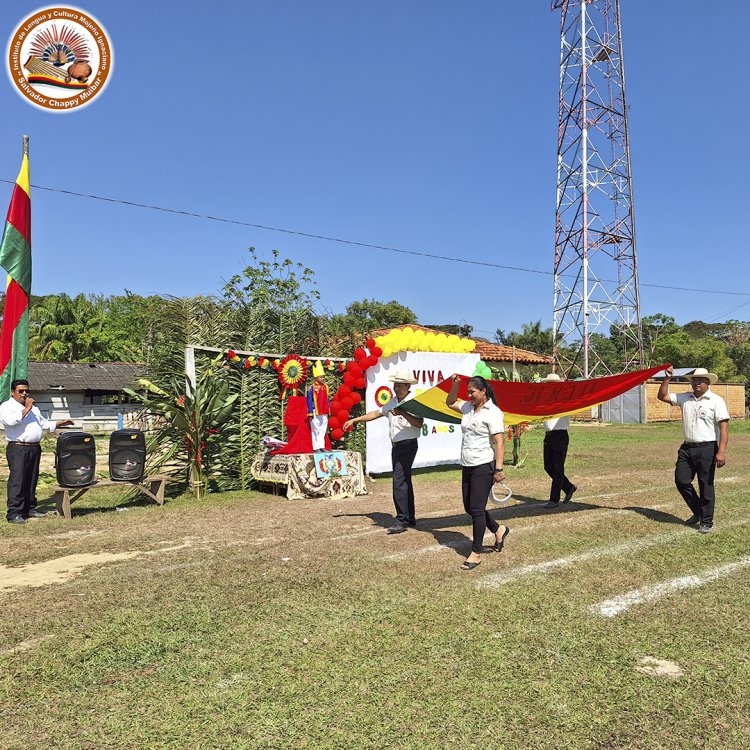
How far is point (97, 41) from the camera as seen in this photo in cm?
1202

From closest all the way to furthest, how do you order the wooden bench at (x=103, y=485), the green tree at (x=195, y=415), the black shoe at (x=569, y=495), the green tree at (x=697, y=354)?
1. the wooden bench at (x=103, y=485)
2. the black shoe at (x=569, y=495)
3. the green tree at (x=195, y=415)
4. the green tree at (x=697, y=354)

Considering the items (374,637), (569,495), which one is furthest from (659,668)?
(569,495)

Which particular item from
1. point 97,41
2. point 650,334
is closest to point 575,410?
point 97,41

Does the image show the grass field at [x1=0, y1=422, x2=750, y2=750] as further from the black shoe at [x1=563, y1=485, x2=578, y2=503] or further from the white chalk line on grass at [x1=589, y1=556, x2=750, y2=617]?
the black shoe at [x1=563, y1=485, x2=578, y2=503]

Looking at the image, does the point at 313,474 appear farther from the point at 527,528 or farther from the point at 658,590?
the point at 658,590

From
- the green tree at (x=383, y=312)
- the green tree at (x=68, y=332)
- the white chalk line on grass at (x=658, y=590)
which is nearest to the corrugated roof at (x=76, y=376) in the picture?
the green tree at (x=68, y=332)

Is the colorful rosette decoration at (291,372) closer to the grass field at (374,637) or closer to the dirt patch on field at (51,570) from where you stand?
the grass field at (374,637)

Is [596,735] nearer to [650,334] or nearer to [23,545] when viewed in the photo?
[23,545]

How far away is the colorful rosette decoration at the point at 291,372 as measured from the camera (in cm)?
1128

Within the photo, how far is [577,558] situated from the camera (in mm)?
6035

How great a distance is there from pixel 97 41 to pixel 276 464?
28.9ft

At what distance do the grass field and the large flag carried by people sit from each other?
4.97ft

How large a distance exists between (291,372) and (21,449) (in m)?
4.51

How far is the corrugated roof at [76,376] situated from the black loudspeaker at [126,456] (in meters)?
27.8
